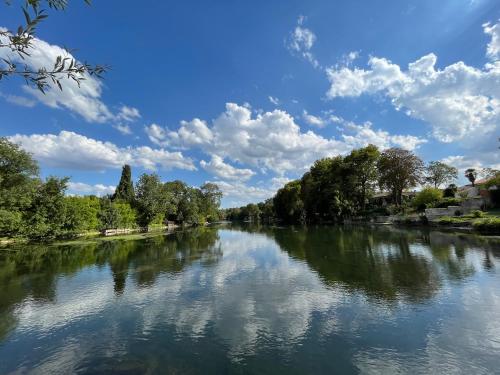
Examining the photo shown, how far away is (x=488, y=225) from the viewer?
33906mm

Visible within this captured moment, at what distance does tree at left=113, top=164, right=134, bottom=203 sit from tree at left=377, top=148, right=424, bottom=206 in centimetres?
7163

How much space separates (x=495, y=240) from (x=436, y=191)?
116 feet

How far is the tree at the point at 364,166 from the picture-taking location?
234 ft

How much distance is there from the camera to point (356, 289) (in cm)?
1517

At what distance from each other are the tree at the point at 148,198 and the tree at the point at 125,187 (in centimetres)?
396

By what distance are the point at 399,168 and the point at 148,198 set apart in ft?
224

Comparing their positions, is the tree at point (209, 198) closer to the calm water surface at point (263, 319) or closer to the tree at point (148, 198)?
the tree at point (148, 198)

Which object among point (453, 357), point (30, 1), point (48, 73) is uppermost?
point (30, 1)

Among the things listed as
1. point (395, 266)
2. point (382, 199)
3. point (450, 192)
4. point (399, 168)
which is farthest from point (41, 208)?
point (382, 199)

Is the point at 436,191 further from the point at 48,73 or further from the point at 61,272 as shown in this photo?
the point at 48,73

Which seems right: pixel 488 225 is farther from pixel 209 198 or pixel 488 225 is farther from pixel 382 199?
pixel 209 198

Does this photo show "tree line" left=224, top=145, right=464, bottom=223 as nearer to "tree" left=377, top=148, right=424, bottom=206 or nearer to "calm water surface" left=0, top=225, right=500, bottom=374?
"tree" left=377, top=148, right=424, bottom=206

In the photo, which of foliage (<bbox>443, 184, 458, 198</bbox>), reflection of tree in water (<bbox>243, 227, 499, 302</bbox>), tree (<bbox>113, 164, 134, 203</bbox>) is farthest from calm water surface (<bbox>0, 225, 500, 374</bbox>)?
tree (<bbox>113, 164, 134, 203</bbox>)

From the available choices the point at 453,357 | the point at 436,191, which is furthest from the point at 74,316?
the point at 436,191
